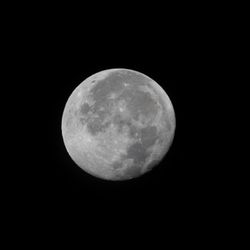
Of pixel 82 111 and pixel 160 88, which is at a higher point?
pixel 160 88

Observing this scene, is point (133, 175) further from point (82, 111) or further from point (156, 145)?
point (82, 111)

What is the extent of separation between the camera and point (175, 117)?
22.5 ft

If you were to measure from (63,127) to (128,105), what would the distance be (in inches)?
50.2

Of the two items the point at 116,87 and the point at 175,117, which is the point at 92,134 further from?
the point at 175,117

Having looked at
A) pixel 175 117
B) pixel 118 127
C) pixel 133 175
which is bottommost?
pixel 133 175

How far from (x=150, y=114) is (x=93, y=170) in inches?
51.3

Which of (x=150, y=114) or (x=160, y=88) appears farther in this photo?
(x=160, y=88)

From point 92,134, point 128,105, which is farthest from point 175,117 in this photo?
point 92,134

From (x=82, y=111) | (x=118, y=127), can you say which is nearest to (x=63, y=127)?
(x=82, y=111)

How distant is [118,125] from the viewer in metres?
5.99

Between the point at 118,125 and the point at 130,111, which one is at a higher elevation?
the point at 130,111

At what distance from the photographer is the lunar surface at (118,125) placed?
6031 millimetres

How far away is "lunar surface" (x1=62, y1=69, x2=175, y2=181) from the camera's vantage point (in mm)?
6031

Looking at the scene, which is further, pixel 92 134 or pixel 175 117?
pixel 175 117
